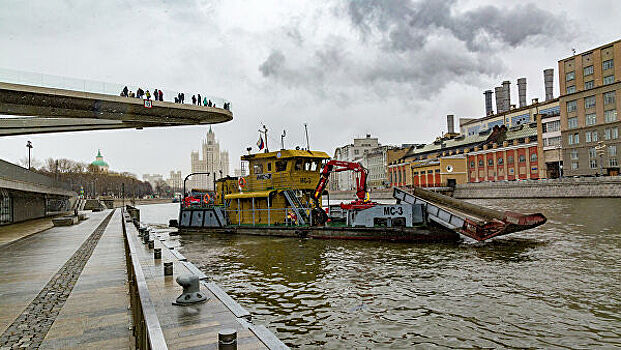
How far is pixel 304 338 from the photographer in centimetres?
864

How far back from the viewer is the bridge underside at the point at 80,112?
1623 inches

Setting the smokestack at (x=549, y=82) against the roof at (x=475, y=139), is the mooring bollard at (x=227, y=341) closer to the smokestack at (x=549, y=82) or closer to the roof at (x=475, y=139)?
the roof at (x=475, y=139)

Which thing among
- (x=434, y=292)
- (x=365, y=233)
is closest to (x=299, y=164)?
(x=365, y=233)

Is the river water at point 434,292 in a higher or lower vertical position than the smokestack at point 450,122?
lower

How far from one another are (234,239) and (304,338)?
714 inches

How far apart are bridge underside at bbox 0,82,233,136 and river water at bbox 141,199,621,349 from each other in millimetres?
32769

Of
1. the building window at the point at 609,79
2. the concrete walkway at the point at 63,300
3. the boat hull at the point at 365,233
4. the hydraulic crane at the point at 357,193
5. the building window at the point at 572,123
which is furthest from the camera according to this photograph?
the building window at the point at 572,123

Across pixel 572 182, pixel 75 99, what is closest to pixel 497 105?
pixel 572 182

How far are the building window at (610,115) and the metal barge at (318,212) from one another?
49.3 metres

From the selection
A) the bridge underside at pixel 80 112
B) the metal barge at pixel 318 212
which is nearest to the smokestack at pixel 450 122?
the bridge underside at pixel 80 112

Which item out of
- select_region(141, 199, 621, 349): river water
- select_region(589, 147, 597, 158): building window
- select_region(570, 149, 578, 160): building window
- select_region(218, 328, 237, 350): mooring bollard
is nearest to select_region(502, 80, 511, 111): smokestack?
select_region(570, 149, 578, 160): building window

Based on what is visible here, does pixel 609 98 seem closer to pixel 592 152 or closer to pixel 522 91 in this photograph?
pixel 592 152

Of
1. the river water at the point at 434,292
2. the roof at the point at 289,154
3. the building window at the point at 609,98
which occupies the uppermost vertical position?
the building window at the point at 609,98

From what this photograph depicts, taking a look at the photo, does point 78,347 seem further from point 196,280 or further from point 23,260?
point 23,260
